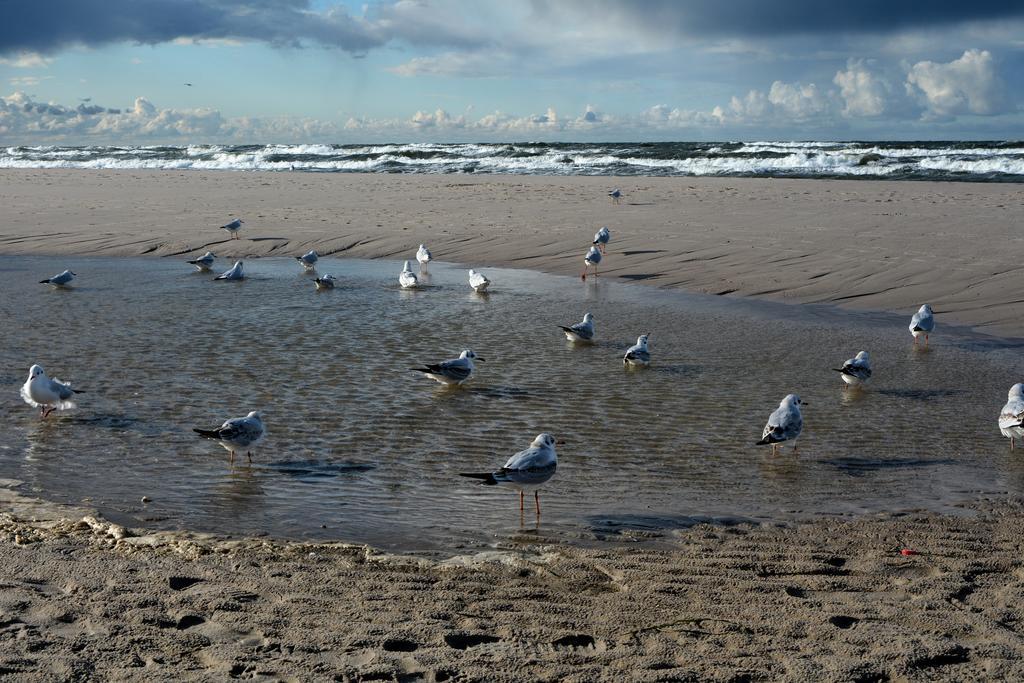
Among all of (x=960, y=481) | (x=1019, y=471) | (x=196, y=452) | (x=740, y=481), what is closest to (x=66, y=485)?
(x=196, y=452)

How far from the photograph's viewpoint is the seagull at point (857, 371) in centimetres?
1003

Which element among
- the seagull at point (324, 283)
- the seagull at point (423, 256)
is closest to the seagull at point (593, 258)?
the seagull at point (423, 256)

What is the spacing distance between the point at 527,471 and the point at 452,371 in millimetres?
3452

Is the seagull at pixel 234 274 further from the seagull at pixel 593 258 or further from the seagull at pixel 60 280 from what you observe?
the seagull at pixel 593 258

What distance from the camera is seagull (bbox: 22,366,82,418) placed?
881 cm

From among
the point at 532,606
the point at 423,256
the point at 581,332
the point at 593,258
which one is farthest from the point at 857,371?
the point at 423,256

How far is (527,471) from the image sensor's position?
666 cm

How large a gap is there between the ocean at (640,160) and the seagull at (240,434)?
105 ft

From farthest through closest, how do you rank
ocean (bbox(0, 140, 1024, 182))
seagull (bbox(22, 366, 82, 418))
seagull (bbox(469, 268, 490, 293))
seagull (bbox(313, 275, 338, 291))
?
ocean (bbox(0, 140, 1024, 182)), seagull (bbox(313, 275, 338, 291)), seagull (bbox(469, 268, 490, 293)), seagull (bbox(22, 366, 82, 418))

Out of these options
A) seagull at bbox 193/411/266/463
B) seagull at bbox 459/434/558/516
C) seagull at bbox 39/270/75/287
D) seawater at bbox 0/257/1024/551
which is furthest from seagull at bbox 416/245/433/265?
seagull at bbox 459/434/558/516

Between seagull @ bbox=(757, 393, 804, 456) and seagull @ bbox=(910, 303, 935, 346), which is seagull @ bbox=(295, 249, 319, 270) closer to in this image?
seagull @ bbox=(910, 303, 935, 346)

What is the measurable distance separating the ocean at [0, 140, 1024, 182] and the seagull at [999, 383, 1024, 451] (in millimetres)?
28405

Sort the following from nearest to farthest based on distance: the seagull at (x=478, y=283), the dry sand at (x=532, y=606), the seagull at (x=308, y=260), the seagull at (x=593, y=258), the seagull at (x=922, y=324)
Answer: the dry sand at (x=532, y=606) < the seagull at (x=922, y=324) < the seagull at (x=478, y=283) < the seagull at (x=593, y=258) < the seagull at (x=308, y=260)

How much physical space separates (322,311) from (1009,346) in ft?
29.9
